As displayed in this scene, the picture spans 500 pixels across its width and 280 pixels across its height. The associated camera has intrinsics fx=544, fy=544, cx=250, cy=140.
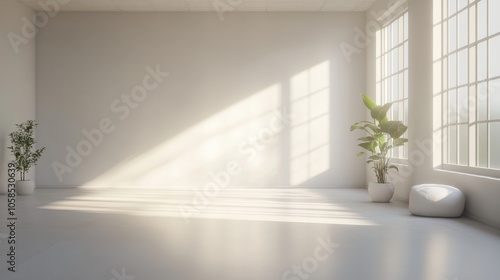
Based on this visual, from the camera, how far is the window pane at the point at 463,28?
7324 millimetres

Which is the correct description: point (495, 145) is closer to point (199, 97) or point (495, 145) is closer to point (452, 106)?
point (452, 106)

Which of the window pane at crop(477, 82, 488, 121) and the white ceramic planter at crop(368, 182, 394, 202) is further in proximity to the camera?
the white ceramic planter at crop(368, 182, 394, 202)

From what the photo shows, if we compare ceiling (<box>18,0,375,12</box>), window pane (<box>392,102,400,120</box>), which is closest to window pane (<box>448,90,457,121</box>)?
window pane (<box>392,102,400,120</box>)

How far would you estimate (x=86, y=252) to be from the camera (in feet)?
16.4

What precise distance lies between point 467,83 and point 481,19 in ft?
2.83

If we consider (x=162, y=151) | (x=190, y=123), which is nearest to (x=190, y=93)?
(x=190, y=123)

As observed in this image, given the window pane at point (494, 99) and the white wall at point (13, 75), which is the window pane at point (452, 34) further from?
the white wall at point (13, 75)

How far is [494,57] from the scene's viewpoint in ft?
21.5

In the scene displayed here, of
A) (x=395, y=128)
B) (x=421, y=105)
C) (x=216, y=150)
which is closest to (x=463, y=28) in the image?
(x=421, y=105)

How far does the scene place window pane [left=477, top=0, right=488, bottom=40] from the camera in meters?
6.80

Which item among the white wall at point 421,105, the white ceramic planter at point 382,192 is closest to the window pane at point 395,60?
the white wall at point 421,105

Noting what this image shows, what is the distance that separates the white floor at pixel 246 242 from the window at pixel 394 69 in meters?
2.06

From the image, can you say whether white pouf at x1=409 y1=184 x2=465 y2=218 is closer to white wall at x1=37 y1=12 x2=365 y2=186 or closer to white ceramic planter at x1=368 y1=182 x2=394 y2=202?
white ceramic planter at x1=368 y1=182 x2=394 y2=202

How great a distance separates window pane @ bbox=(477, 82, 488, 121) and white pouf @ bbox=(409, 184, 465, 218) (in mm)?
1013
